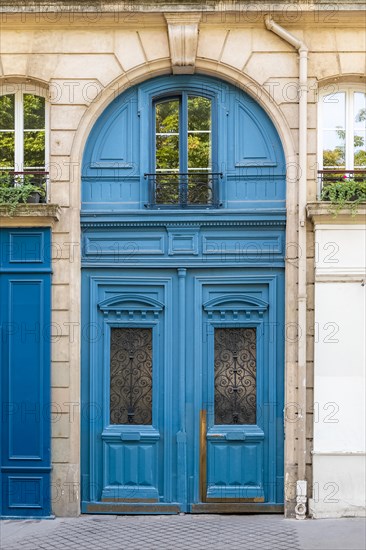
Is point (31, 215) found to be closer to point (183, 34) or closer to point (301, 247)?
point (183, 34)

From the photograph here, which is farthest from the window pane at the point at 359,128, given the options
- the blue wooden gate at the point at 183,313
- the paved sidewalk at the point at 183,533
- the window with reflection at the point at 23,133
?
the paved sidewalk at the point at 183,533

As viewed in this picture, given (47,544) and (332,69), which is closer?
(47,544)

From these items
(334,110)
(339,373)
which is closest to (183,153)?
(334,110)

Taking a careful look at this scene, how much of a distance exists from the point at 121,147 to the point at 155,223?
114 cm

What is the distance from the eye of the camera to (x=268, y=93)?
1012 cm

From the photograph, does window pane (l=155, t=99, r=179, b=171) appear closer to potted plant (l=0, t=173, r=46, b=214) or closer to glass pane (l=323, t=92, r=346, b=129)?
potted plant (l=0, t=173, r=46, b=214)

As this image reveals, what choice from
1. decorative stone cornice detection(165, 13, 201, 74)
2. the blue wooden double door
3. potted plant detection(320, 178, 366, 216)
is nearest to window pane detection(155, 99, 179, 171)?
decorative stone cornice detection(165, 13, 201, 74)

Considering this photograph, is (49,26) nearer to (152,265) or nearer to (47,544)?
(152,265)

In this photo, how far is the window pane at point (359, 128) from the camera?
34.1ft

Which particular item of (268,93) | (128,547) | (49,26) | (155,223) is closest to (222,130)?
(268,93)

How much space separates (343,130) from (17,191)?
4.44 metres

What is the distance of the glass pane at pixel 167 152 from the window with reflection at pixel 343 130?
1.96m

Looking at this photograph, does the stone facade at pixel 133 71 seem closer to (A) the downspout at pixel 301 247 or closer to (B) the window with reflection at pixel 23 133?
(A) the downspout at pixel 301 247

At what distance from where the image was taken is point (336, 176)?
10.3 m
